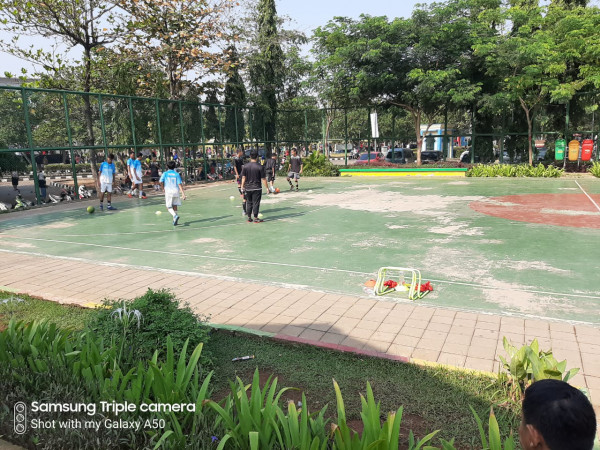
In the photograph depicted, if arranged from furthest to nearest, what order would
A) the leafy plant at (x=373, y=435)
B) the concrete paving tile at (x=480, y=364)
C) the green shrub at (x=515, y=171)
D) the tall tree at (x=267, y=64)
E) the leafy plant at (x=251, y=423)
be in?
the tall tree at (x=267, y=64), the green shrub at (x=515, y=171), the concrete paving tile at (x=480, y=364), the leafy plant at (x=251, y=423), the leafy plant at (x=373, y=435)

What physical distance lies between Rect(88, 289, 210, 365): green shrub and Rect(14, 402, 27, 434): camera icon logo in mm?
743

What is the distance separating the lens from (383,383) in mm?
3748

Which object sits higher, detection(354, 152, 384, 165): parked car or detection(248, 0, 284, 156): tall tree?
detection(248, 0, 284, 156): tall tree

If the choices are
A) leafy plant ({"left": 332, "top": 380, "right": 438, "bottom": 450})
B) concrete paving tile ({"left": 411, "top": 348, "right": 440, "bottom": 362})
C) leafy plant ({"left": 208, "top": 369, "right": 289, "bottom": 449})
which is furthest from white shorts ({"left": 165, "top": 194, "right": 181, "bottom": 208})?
leafy plant ({"left": 332, "top": 380, "right": 438, "bottom": 450})

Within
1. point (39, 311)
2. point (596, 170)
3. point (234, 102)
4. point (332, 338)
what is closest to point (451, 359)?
point (332, 338)

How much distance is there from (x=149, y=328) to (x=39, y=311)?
2.43 meters

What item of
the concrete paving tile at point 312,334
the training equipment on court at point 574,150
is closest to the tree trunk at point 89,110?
the concrete paving tile at point 312,334

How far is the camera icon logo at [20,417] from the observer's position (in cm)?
308

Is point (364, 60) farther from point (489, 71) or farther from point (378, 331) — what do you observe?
point (378, 331)

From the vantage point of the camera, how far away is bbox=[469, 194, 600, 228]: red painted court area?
35.4ft

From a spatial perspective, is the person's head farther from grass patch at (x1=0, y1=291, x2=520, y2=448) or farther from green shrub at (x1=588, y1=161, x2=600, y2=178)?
green shrub at (x1=588, y1=161, x2=600, y2=178)

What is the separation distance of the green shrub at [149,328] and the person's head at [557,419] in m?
2.78

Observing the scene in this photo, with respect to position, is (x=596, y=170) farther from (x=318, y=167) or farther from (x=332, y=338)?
(x=332, y=338)

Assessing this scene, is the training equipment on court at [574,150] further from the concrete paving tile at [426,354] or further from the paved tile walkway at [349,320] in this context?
the concrete paving tile at [426,354]
